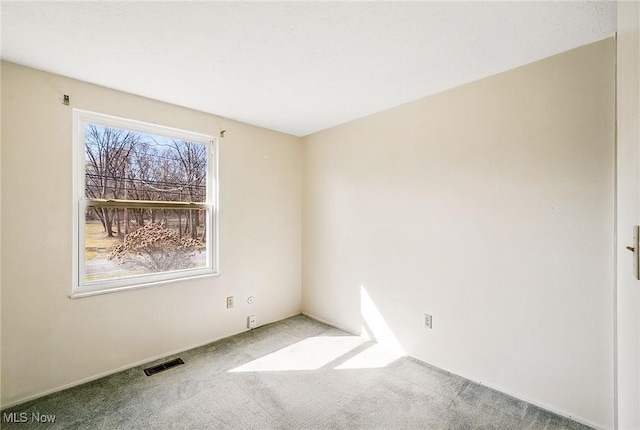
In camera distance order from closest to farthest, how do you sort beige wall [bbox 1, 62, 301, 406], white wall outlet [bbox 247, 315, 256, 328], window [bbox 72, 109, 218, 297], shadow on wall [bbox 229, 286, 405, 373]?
beige wall [bbox 1, 62, 301, 406], window [bbox 72, 109, 218, 297], shadow on wall [bbox 229, 286, 405, 373], white wall outlet [bbox 247, 315, 256, 328]

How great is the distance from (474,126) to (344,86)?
1.07m

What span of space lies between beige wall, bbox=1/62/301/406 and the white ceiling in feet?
0.95

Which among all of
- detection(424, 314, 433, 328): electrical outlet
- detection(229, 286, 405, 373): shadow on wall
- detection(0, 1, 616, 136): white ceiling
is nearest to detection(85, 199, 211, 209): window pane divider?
detection(0, 1, 616, 136): white ceiling

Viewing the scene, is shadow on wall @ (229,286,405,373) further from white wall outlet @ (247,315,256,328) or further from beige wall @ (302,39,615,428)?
white wall outlet @ (247,315,256,328)

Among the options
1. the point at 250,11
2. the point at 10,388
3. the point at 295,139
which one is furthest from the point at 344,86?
the point at 10,388

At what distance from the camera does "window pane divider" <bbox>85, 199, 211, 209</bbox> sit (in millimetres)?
2373

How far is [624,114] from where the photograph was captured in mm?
1267

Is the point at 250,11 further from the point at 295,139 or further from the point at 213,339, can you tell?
the point at 213,339

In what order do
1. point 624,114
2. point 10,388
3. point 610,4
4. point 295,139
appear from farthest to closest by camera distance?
1. point 295,139
2. point 10,388
3. point 610,4
4. point 624,114

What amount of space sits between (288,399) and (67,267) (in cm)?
191

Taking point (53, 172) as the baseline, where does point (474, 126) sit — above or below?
above

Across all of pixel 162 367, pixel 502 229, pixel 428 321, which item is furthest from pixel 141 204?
pixel 502 229

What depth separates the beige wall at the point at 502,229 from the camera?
1.78 meters

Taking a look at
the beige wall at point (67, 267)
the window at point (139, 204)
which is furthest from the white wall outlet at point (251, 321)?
the window at point (139, 204)
